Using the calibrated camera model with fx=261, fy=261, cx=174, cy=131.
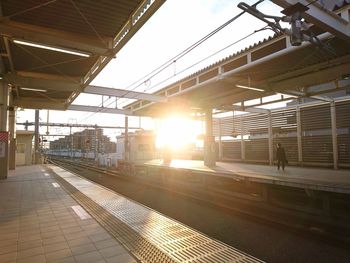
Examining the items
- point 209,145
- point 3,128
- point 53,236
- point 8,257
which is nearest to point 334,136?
point 209,145

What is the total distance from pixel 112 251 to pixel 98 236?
876 millimetres

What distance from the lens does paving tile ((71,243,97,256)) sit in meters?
4.41

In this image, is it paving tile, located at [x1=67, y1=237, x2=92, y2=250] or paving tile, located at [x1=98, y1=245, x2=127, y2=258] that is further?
paving tile, located at [x1=67, y1=237, x2=92, y2=250]

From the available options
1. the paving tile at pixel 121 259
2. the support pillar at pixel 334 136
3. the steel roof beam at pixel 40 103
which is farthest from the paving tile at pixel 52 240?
the steel roof beam at pixel 40 103

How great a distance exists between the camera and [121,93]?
1513 cm

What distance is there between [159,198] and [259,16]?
785cm

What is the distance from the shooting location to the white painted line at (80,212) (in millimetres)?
6662

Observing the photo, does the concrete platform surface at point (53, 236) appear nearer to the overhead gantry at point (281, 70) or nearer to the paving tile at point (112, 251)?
the paving tile at point (112, 251)

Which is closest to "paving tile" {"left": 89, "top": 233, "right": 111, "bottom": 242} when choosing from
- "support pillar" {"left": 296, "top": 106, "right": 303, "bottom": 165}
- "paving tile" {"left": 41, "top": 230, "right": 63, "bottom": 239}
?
"paving tile" {"left": 41, "top": 230, "right": 63, "bottom": 239}

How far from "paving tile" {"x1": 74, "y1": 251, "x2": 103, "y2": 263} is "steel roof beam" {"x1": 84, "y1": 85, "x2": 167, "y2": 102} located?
11.1 metres

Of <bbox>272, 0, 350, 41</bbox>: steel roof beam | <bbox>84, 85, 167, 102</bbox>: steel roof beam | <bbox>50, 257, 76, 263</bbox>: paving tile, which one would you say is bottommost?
<bbox>50, 257, 76, 263</bbox>: paving tile

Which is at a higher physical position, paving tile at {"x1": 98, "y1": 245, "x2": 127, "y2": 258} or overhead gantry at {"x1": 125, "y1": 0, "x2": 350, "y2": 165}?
overhead gantry at {"x1": 125, "y1": 0, "x2": 350, "y2": 165}

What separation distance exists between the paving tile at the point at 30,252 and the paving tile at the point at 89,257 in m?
0.74

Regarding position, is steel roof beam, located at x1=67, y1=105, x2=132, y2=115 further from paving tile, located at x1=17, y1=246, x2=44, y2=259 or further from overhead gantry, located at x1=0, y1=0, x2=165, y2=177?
paving tile, located at x1=17, y1=246, x2=44, y2=259
